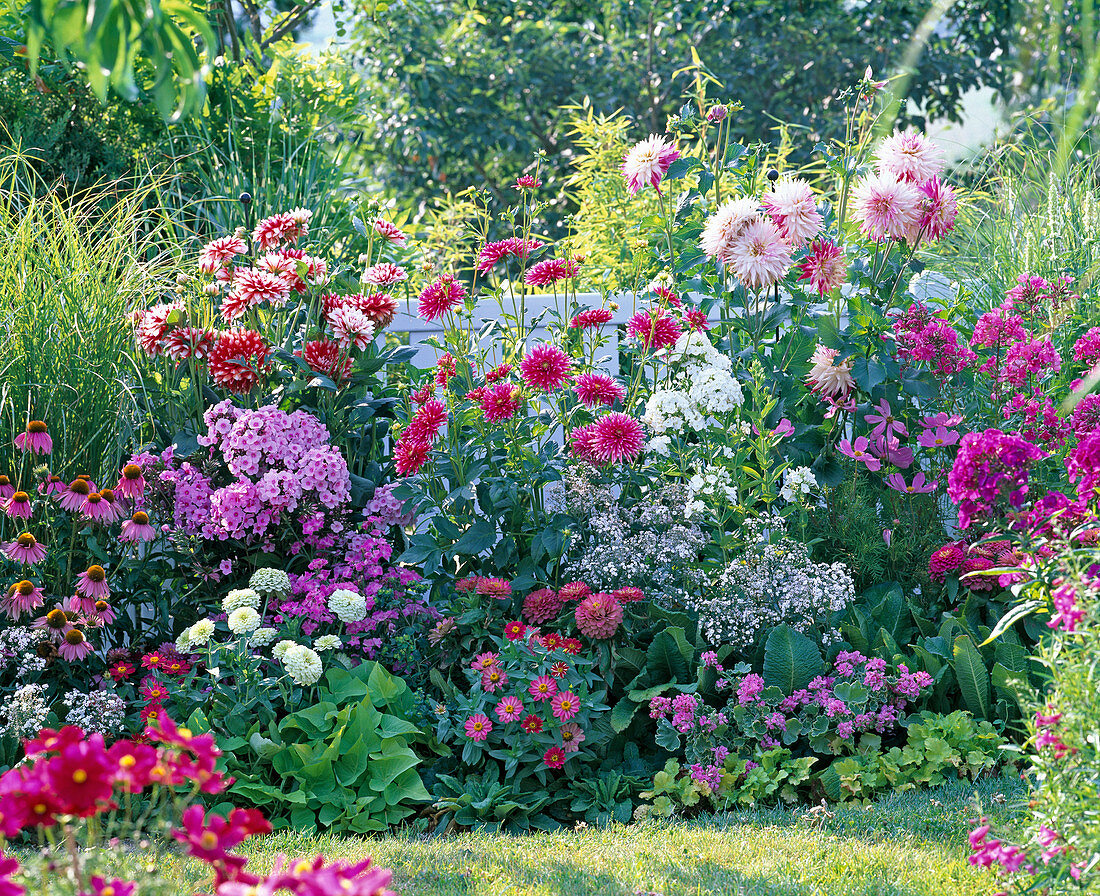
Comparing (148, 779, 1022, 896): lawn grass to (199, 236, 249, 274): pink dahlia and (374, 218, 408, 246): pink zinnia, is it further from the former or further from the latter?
(374, 218, 408, 246): pink zinnia

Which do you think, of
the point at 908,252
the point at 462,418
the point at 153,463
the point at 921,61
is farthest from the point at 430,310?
the point at 921,61

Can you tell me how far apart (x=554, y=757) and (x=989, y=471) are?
1.46 m

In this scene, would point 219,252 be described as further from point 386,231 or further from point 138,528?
point 138,528

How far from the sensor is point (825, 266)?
362cm

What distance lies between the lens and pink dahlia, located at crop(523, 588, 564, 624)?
3285mm

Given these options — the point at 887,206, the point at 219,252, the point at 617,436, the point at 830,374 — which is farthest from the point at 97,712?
the point at 887,206

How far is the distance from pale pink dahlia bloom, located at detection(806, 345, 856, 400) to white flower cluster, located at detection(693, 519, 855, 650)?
633 millimetres

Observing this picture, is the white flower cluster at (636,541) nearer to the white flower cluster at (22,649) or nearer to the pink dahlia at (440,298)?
the pink dahlia at (440,298)

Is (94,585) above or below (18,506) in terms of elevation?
below

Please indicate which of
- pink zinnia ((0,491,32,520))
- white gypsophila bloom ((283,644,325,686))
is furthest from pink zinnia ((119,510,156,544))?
white gypsophila bloom ((283,644,325,686))

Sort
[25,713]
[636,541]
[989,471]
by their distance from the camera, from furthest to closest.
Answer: [636,541] → [25,713] → [989,471]

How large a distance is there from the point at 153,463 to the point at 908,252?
109 inches

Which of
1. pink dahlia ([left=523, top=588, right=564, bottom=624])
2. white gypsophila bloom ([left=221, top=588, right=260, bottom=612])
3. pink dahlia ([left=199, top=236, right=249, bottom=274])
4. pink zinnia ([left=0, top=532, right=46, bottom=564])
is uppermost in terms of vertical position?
pink dahlia ([left=199, top=236, right=249, bottom=274])

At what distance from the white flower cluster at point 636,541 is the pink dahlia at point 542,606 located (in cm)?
16
